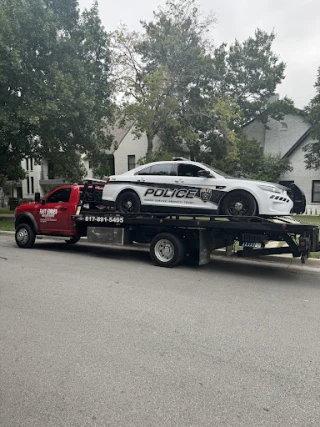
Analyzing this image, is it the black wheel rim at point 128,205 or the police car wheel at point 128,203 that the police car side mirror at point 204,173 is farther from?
the black wheel rim at point 128,205

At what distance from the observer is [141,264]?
8.29 metres

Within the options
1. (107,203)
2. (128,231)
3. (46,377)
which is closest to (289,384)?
(46,377)

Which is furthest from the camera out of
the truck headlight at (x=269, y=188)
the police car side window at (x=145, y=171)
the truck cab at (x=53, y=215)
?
the truck cab at (x=53, y=215)

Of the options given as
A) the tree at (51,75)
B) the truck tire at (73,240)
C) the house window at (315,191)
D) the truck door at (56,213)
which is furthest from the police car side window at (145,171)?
the house window at (315,191)

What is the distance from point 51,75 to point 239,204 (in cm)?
1344

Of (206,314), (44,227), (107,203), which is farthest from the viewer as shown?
(44,227)

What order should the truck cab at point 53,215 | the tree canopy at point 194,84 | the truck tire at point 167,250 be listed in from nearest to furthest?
the truck tire at point 167,250 < the truck cab at point 53,215 < the tree canopy at point 194,84

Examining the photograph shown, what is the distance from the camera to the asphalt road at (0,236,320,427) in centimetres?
272

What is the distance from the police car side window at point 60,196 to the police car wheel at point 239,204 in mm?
4741

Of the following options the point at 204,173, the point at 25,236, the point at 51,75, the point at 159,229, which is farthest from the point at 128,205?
the point at 51,75

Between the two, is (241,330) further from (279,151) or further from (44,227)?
(279,151)

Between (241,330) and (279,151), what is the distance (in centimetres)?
2525

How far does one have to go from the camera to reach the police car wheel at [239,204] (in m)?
7.18

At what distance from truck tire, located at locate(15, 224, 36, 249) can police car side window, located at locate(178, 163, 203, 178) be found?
515 centimetres
